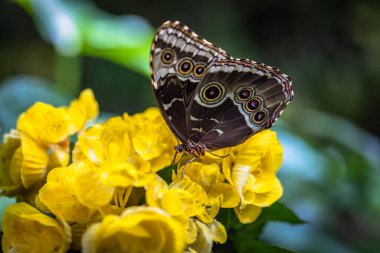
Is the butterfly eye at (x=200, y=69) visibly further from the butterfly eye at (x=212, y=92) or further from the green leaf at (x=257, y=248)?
the green leaf at (x=257, y=248)

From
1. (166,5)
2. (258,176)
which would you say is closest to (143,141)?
(258,176)

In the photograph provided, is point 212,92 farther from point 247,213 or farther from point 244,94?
point 247,213

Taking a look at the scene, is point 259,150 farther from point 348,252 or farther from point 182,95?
point 348,252

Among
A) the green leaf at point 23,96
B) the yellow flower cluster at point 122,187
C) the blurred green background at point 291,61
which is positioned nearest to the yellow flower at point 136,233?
the yellow flower cluster at point 122,187

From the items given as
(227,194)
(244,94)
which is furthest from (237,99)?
(227,194)

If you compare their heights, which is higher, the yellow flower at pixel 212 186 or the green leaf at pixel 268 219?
the yellow flower at pixel 212 186
